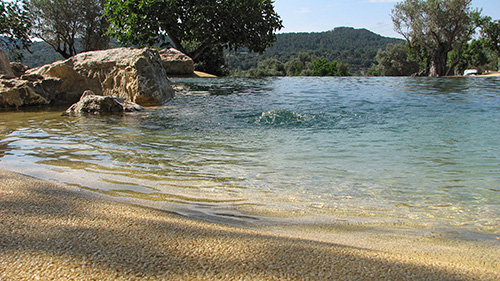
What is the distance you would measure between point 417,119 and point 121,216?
6.79 metres

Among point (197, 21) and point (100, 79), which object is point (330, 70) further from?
Result: point (100, 79)

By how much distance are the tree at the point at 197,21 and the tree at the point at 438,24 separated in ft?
63.5

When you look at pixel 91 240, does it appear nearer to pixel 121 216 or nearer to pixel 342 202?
pixel 121 216

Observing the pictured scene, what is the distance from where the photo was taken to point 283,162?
4090mm

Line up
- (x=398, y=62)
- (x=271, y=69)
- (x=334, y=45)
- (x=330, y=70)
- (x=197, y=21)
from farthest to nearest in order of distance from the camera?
(x=334, y=45)
(x=271, y=69)
(x=330, y=70)
(x=398, y=62)
(x=197, y=21)

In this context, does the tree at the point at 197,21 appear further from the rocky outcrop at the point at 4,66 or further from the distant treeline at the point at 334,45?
the distant treeline at the point at 334,45

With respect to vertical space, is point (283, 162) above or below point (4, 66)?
below

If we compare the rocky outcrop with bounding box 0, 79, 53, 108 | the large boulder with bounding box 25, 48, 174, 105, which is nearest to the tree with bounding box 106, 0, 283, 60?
the large boulder with bounding box 25, 48, 174, 105

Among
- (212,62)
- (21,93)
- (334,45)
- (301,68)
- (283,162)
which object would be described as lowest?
(283,162)

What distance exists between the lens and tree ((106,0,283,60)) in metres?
24.7

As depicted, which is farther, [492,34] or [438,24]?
[492,34]

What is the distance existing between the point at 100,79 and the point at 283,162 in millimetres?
8541

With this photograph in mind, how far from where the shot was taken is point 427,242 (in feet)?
6.64

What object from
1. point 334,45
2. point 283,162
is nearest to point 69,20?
point 283,162
